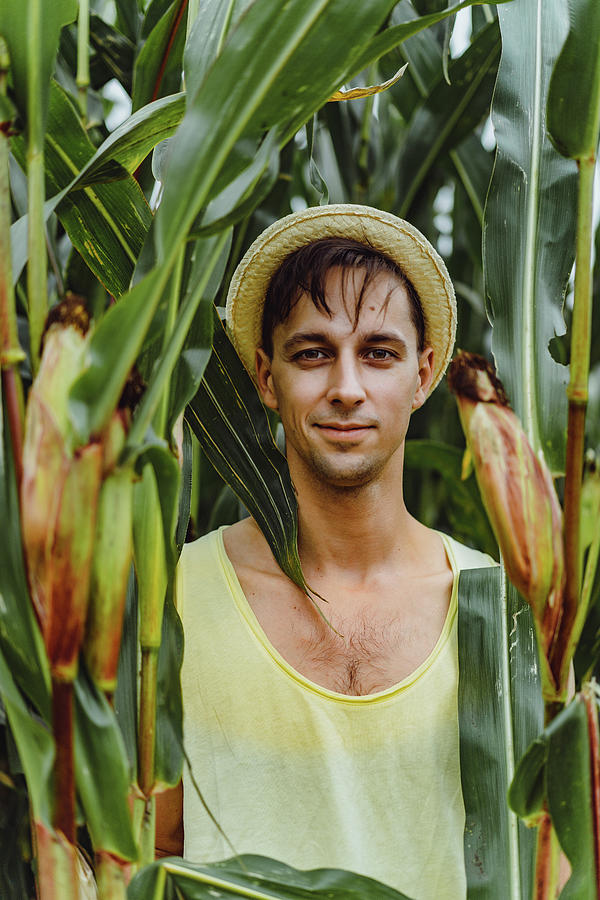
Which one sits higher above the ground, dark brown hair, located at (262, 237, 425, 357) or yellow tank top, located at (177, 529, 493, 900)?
dark brown hair, located at (262, 237, 425, 357)

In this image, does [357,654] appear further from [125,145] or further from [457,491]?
[125,145]

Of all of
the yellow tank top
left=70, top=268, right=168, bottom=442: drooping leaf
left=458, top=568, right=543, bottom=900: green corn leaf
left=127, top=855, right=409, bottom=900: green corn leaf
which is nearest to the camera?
left=70, top=268, right=168, bottom=442: drooping leaf

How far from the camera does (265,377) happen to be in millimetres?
1076

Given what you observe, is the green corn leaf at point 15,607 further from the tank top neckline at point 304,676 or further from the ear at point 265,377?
the ear at point 265,377

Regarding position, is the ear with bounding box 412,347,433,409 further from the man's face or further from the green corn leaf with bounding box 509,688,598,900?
the green corn leaf with bounding box 509,688,598,900

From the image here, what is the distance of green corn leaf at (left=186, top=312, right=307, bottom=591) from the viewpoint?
70 centimetres

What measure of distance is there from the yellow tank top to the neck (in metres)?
0.13

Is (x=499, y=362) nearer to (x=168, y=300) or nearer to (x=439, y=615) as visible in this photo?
(x=168, y=300)

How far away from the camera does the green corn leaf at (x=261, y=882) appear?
0.50 metres

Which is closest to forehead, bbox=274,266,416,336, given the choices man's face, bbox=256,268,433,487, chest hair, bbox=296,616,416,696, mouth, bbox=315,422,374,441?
man's face, bbox=256,268,433,487

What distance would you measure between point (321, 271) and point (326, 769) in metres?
0.53

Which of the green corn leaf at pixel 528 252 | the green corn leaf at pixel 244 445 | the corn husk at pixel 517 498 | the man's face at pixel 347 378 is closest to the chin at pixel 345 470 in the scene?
the man's face at pixel 347 378

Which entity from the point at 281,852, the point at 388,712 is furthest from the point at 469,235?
the point at 281,852

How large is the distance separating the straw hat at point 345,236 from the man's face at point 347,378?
0.04 metres
